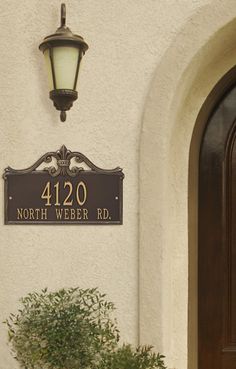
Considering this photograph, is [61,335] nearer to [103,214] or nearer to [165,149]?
[103,214]

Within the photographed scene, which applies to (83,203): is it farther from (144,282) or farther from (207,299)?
(207,299)

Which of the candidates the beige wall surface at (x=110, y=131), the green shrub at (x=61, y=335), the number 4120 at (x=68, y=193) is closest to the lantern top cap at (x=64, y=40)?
the beige wall surface at (x=110, y=131)

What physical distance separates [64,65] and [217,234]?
1.62m

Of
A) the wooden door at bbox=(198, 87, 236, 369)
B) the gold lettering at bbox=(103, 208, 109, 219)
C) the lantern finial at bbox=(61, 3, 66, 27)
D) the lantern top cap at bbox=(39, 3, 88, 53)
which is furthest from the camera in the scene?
the wooden door at bbox=(198, 87, 236, 369)

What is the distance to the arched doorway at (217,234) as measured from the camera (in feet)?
13.4

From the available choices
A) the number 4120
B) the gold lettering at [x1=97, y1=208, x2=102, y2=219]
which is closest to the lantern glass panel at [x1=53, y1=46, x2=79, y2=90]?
the number 4120

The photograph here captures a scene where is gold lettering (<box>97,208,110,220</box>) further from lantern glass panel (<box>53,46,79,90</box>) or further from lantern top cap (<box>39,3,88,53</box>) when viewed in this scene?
A: lantern top cap (<box>39,3,88,53</box>)

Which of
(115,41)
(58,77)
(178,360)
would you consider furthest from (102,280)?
(115,41)

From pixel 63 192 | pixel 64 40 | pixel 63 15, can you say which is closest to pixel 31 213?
pixel 63 192

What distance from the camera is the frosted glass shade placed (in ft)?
11.1

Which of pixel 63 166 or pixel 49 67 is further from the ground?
pixel 49 67

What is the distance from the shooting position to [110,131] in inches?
145

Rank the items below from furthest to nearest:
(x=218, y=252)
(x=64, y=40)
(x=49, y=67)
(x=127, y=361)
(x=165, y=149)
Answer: (x=218, y=252)
(x=165, y=149)
(x=49, y=67)
(x=64, y=40)
(x=127, y=361)

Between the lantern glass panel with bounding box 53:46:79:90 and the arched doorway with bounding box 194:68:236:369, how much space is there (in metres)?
1.09
